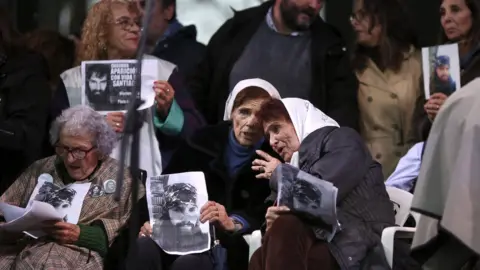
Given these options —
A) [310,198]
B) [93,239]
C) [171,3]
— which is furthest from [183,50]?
[310,198]

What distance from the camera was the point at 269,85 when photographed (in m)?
6.23

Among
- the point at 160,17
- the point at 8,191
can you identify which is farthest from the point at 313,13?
the point at 8,191

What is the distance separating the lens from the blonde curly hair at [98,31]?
651 cm

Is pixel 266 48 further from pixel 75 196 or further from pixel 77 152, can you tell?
pixel 75 196

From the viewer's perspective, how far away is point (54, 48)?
23.2ft

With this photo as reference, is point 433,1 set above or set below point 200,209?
above

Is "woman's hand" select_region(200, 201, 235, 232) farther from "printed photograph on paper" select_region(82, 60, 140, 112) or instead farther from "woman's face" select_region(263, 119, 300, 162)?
"printed photograph on paper" select_region(82, 60, 140, 112)

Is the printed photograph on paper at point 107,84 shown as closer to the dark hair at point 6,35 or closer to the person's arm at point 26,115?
the person's arm at point 26,115

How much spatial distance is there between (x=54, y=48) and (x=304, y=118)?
5.74 feet

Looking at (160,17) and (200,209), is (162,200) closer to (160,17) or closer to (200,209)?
(200,209)

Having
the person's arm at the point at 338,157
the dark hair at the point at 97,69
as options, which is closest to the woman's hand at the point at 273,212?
the person's arm at the point at 338,157

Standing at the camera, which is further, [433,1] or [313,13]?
[433,1]

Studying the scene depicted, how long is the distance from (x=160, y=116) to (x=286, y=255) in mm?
1201

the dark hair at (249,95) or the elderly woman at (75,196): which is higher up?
the dark hair at (249,95)
